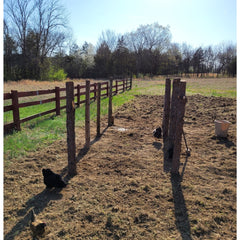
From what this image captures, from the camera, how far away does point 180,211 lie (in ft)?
9.00

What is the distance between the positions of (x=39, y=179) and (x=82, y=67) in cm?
4539

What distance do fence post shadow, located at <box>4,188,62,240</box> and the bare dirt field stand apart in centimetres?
1

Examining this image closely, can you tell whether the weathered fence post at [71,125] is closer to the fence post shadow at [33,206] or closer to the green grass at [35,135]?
the fence post shadow at [33,206]

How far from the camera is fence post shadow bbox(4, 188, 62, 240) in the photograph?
7.86ft

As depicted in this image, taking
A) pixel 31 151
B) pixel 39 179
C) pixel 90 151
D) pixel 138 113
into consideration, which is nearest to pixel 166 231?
pixel 39 179

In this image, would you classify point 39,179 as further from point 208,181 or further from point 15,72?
point 15,72

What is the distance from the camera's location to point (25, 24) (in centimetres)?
3619

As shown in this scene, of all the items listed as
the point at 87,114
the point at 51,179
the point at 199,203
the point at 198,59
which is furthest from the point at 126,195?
the point at 198,59

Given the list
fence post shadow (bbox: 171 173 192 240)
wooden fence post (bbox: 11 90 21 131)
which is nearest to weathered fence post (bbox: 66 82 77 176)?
fence post shadow (bbox: 171 173 192 240)

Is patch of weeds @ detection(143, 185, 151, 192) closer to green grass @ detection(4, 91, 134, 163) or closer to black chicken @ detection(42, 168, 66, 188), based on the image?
black chicken @ detection(42, 168, 66, 188)

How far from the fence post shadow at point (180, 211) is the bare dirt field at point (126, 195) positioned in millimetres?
12

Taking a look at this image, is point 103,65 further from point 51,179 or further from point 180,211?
point 180,211

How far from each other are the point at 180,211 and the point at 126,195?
81 centimetres

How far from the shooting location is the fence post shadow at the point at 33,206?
2.39 metres
